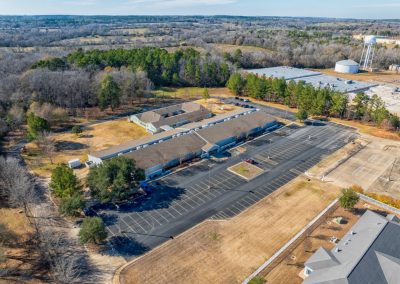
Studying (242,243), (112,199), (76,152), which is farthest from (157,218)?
(76,152)

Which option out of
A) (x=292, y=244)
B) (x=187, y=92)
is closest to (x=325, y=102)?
(x=187, y=92)

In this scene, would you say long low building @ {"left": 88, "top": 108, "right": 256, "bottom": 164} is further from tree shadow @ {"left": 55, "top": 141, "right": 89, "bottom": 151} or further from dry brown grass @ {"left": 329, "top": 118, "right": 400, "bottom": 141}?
dry brown grass @ {"left": 329, "top": 118, "right": 400, "bottom": 141}

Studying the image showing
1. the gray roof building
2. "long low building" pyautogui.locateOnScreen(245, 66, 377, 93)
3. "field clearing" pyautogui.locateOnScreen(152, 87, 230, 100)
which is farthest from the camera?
"long low building" pyautogui.locateOnScreen(245, 66, 377, 93)

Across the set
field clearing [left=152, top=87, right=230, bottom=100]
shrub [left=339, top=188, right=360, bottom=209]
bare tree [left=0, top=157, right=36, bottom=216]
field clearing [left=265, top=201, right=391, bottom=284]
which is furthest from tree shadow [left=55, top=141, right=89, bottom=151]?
shrub [left=339, top=188, right=360, bottom=209]

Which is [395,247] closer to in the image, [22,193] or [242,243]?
[242,243]

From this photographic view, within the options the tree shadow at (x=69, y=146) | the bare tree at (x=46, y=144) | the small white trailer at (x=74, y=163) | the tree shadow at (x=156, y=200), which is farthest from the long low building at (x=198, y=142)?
the bare tree at (x=46, y=144)

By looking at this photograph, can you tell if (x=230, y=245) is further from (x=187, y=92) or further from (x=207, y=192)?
(x=187, y=92)

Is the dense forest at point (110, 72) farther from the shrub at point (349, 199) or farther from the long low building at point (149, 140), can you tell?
the shrub at point (349, 199)
